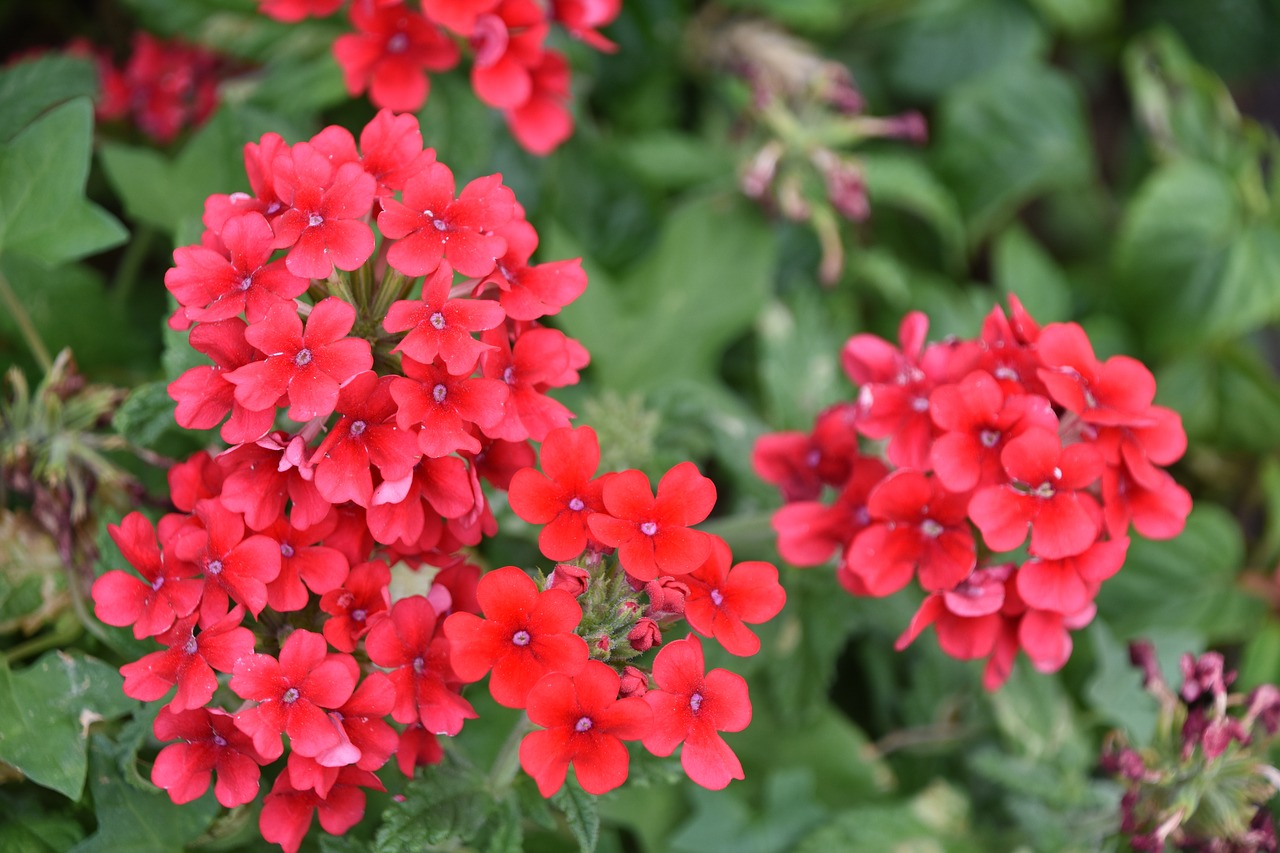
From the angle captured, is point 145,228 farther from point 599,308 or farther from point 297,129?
point 599,308

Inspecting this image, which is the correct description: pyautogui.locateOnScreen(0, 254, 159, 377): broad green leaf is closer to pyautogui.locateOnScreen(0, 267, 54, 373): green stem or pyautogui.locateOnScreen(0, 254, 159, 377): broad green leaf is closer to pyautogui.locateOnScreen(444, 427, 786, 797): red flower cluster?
pyautogui.locateOnScreen(0, 267, 54, 373): green stem

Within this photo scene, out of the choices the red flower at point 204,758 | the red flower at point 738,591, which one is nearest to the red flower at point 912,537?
the red flower at point 738,591

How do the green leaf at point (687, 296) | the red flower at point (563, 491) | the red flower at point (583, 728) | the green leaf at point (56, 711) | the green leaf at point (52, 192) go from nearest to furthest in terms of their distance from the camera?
the red flower at point (583, 728), the red flower at point (563, 491), the green leaf at point (56, 711), the green leaf at point (52, 192), the green leaf at point (687, 296)

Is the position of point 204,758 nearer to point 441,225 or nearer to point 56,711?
point 56,711

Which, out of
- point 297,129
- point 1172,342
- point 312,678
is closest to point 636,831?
point 312,678

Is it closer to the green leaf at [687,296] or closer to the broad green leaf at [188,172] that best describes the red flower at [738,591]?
the green leaf at [687,296]

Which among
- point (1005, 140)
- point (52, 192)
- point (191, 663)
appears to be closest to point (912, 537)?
point (191, 663)
